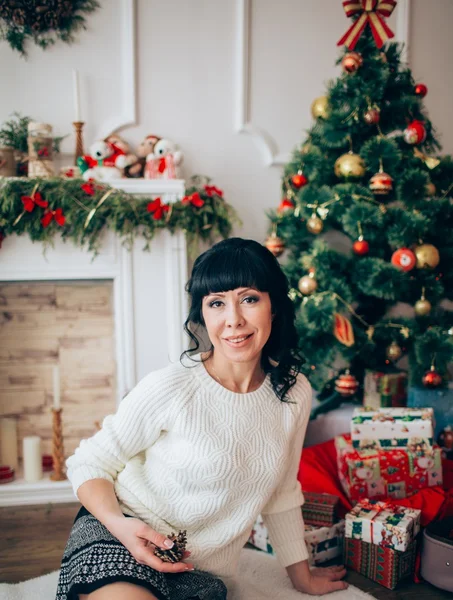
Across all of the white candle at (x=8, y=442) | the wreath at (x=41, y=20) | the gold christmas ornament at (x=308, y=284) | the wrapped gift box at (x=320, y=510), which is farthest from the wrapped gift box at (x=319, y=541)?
the wreath at (x=41, y=20)

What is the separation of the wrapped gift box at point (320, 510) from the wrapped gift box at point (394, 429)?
230 mm

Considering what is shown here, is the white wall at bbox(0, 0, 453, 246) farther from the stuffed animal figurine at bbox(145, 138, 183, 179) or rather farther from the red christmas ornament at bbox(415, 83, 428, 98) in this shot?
the red christmas ornament at bbox(415, 83, 428, 98)

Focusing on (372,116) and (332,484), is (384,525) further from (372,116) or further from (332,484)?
(372,116)

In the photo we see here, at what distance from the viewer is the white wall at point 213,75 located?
2.58 m

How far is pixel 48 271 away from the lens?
2.45 m

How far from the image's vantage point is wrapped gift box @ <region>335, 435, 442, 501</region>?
1.97 m

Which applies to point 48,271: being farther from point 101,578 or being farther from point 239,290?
point 101,578

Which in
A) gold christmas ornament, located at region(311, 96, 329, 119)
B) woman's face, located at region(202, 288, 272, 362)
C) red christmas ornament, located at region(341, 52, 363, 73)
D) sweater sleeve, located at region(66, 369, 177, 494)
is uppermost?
red christmas ornament, located at region(341, 52, 363, 73)

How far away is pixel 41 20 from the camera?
8.14ft

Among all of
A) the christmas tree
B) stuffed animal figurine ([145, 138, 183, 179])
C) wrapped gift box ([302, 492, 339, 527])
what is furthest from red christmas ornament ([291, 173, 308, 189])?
wrapped gift box ([302, 492, 339, 527])

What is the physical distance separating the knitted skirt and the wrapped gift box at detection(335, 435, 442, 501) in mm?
838

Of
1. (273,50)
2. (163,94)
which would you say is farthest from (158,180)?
(273,50)

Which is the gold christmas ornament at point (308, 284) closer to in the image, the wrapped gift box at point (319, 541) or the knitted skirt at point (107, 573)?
the wrapped gift box at point (319, 541)

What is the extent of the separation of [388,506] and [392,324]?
2.61 ft
